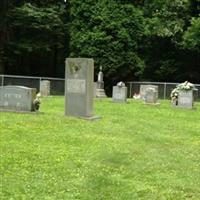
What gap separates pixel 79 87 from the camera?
16281mm

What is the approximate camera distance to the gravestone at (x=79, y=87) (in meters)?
16.1

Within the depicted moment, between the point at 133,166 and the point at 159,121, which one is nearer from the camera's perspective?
the point at 133,166

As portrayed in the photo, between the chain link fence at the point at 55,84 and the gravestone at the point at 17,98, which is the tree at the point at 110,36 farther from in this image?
the gravestone at the point at 17,98

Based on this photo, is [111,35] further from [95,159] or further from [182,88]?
[95,159]

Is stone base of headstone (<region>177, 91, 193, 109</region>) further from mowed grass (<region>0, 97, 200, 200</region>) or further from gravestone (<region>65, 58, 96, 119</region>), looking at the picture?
gravestone (<region>65, 58, 96, 119</region>)

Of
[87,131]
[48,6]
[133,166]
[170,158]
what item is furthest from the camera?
[48,6]

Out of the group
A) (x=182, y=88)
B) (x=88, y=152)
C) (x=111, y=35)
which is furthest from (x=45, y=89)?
(x=88, y=152)

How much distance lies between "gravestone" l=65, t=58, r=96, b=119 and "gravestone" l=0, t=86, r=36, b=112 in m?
1.08

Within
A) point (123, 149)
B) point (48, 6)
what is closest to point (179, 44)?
point (48, 6)

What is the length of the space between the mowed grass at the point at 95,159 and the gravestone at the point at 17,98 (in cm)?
51

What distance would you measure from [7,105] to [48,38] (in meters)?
23.4

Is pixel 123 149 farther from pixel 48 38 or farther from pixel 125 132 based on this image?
pixel 48 38

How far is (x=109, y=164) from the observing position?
9516mm

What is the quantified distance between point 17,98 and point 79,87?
1.90m
